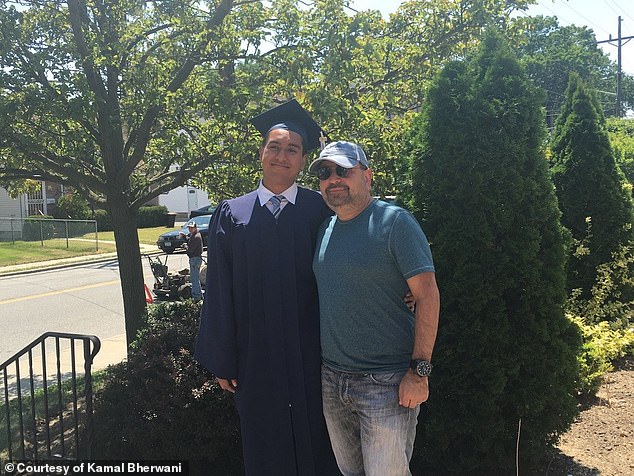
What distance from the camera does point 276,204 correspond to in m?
2.84

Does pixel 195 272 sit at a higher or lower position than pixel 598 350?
higher

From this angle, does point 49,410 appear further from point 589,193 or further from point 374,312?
point 589,193

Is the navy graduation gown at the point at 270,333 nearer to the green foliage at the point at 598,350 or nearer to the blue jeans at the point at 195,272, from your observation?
the green foliage at the point at 598,350

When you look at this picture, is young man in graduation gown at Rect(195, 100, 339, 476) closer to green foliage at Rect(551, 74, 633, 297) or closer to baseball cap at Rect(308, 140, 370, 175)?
baseball cap at Rect(308, 140, 370, 175)

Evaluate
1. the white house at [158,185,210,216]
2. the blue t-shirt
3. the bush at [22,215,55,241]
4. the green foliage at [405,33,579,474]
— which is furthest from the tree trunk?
the white house at [158,185,210,216]

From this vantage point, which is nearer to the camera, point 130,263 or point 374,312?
point 374,312

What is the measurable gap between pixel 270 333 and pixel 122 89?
11.5ft

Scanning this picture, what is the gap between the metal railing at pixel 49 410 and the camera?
3486 millimetres

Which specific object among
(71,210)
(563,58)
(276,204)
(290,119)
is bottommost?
(276,204)

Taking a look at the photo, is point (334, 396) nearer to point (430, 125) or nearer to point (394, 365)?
point (394, 365)

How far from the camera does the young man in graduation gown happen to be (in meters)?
2.69

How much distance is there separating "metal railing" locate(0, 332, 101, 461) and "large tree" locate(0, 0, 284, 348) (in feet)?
5.19

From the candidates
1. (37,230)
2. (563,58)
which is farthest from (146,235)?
(563,58)

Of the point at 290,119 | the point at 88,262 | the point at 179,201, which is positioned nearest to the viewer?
the point at 290,119
